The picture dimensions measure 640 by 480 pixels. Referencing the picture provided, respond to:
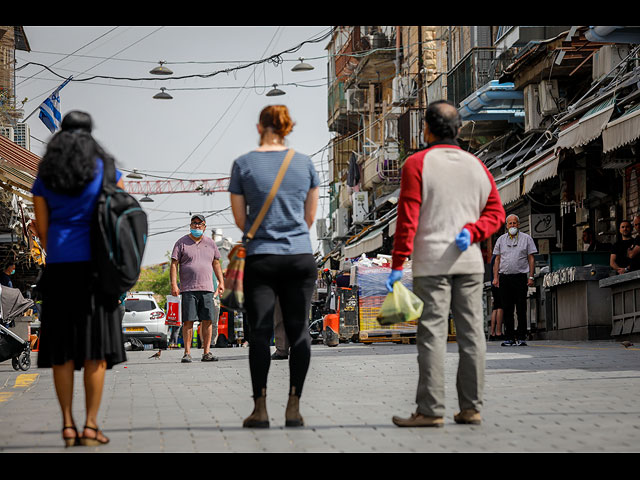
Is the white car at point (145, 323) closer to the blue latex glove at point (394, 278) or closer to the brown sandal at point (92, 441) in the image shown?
the blue latex glove at point (394, 278)

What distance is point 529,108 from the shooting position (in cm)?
2736

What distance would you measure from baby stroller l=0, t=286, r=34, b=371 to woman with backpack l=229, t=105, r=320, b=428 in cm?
805

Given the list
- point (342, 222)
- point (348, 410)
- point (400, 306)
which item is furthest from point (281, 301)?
point (342, 222)

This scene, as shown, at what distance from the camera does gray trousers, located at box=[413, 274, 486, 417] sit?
22.3 ft

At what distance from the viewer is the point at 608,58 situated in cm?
2259

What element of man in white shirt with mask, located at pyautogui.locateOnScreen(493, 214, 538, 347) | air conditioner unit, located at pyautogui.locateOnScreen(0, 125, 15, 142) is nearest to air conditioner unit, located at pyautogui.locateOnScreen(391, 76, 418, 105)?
air conditioner unit, located at pyautogui.locateOnScreen(0, 125, 15, 142)

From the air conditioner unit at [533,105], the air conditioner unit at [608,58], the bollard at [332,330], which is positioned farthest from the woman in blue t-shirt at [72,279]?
the air conditioner unit at [533,105]

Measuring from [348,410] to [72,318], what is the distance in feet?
7.32

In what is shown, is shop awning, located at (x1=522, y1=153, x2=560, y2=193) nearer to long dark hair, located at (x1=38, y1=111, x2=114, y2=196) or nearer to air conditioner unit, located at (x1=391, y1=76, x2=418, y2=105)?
long dark hair, located at (x1=38, y1=111, x2=114, y2=196)

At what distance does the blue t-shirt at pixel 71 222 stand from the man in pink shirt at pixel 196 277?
348 inches

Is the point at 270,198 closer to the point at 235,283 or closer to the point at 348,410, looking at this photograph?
the point at 235,283

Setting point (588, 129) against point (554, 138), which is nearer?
point (588, 129)

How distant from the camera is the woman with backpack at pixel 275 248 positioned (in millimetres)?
6926
